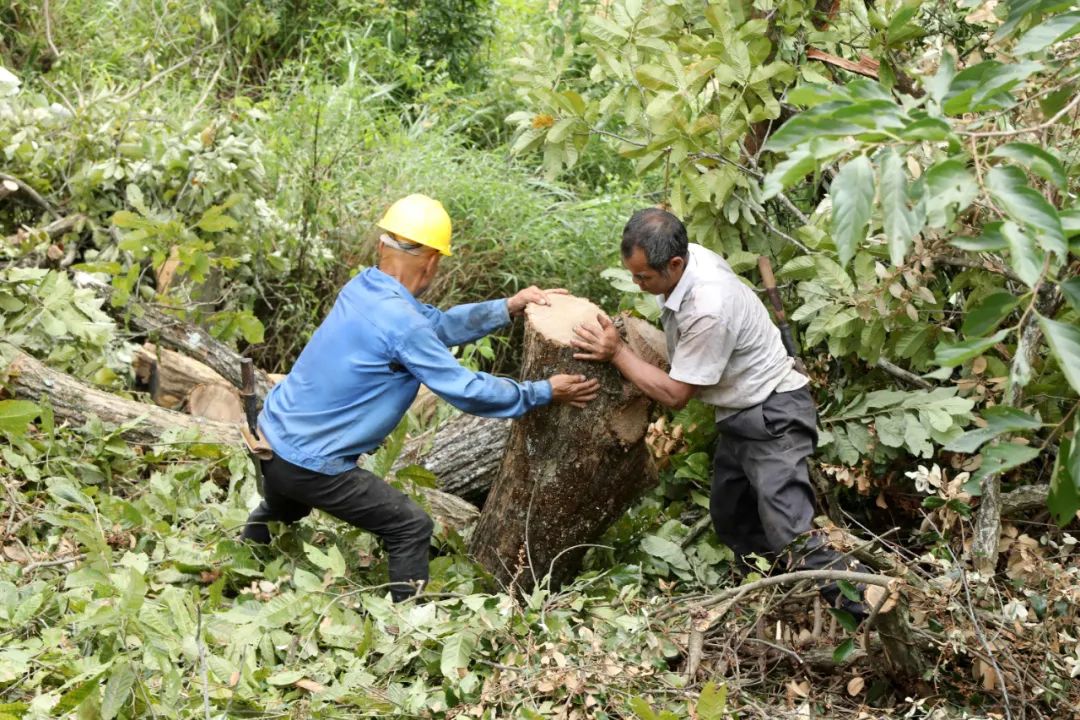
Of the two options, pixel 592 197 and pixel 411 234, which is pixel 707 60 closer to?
pixel 411 234

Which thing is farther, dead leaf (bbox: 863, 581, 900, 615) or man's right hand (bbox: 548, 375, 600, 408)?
man's right hand (bbox: 548, 375, 600, 408)

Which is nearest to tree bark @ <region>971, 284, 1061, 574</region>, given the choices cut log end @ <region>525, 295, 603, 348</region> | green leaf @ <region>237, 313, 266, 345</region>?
cut log end @ <region>525, 295, 603, 348</region>

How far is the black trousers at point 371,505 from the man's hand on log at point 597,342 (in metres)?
0.90

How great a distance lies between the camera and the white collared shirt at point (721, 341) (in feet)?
Result: 12.5

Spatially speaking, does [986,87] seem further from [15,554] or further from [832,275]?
[15,554]

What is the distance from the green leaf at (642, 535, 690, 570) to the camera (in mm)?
4582

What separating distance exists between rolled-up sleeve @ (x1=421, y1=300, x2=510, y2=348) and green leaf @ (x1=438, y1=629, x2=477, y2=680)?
3.75 ft

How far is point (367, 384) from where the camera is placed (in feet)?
13.0

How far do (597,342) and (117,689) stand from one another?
1.78 meters

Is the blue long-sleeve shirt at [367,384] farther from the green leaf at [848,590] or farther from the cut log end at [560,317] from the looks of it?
the green leaf at [848,590]

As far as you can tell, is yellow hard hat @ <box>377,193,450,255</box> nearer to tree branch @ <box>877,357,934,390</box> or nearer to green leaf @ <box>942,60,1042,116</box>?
tree branch @ <box>877,357,934,390</box>

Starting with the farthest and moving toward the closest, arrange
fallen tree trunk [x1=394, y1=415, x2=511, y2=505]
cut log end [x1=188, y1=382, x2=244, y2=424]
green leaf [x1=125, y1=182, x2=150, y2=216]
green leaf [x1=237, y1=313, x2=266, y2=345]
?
green leaf [x1=125, y1=182, x2=150, y2=216] < cut log end [x1=188, y1=382, x2=244, y2=424] < green leaf [x1=237, y1=313, x2=266, y2=345] < fallen tree trunk [x1=394, y1=415, x2=511, y2=505]

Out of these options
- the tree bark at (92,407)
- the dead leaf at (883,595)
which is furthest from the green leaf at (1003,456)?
the tree bark at (92,407)

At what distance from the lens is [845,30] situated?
15.4 ft
